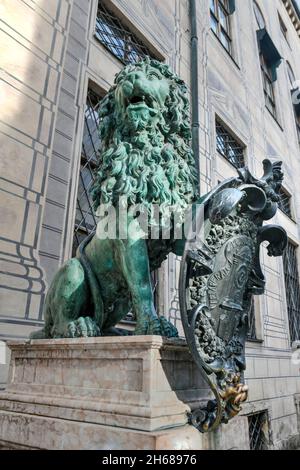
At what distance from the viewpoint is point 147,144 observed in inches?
74.0

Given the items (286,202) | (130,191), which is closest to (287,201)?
(286,202)

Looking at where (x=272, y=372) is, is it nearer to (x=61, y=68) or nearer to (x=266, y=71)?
(x=61, y=68)

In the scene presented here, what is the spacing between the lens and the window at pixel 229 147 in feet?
26.2

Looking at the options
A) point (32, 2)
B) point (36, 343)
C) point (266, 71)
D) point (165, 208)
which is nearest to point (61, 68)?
point (32, 2)

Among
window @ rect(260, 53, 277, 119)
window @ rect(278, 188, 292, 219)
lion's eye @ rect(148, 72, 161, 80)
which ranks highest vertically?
window @ rect(260, 53, 277, 119)

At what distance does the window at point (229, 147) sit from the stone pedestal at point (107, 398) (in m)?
6.51

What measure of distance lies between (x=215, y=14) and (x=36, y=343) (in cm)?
963

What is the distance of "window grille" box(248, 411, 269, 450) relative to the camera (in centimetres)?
573

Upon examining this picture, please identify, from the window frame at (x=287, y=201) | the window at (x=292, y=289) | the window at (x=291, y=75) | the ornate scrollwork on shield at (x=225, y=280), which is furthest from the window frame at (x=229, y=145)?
the window at (x=291, y=75)

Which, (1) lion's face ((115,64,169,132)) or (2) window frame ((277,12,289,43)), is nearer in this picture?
(1) lion's face ((115,64,169,132))

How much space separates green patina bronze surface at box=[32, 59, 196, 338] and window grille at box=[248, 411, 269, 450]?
481cm

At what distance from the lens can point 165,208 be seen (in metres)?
1.80

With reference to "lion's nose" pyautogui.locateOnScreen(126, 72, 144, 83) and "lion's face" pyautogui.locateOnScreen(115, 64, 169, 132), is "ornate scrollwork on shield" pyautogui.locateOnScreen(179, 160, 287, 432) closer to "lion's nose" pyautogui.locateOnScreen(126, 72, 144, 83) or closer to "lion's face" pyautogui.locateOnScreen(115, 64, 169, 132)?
"lion's face" pyautogui.locateOnScreen(115, 64, 169, 132)

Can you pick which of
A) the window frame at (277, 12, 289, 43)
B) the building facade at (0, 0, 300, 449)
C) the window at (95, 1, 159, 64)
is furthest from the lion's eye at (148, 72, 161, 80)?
the window frame at (277, 12, 289, 43)
